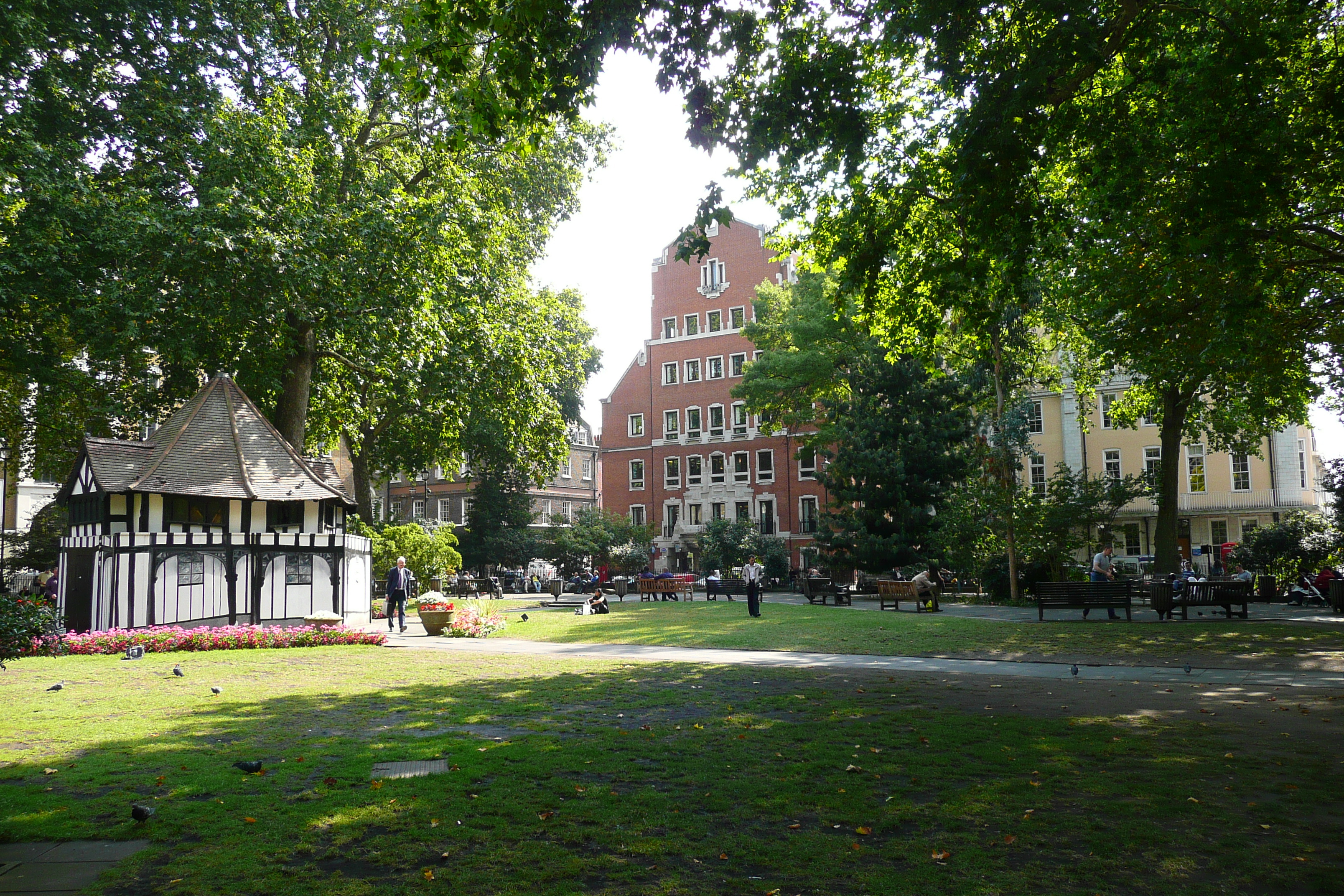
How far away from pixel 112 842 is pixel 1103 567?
948 inches

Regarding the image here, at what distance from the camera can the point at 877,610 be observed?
27156 mm

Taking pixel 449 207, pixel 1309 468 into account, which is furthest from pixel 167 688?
pixel 1309 468

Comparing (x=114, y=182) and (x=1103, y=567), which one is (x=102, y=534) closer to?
(x=114, y=182)

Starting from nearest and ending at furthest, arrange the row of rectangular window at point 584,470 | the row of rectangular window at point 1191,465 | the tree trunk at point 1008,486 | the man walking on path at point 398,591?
1. the man walking on path at point 398,591
2. the tree trunk at point 1008,486
3. the row of rectangular window at point 1191,465
4. the row of rectangular window at point 584,470

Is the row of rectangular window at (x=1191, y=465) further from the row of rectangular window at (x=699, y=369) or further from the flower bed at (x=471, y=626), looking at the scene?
the flower bed at (x=471, y=626)

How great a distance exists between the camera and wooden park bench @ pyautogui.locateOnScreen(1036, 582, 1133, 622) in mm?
20359

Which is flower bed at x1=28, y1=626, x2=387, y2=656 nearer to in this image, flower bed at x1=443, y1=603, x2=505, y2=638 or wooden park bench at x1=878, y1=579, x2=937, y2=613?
flower bed at x1=443, y1=603, x2=505, y2=638

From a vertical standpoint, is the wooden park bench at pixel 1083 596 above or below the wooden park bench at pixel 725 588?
above

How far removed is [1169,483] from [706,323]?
121 feet

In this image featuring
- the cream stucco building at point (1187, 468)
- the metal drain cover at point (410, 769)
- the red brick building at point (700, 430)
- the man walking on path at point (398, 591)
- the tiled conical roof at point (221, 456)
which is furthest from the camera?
the red brick building at point (700, 430)

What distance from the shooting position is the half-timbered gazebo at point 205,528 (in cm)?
1891

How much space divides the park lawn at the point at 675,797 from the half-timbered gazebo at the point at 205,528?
A: 9.03 meters

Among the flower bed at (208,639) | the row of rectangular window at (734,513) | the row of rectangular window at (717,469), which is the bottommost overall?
the flower bed at (208,639)

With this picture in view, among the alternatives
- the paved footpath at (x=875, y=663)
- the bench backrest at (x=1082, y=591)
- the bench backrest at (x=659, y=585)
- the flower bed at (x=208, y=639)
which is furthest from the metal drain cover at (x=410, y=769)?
the bench backrest at (x=659, y=585)
